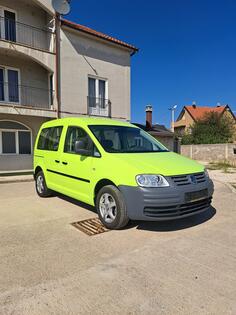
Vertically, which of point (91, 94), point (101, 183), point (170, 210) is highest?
point (91, 94)

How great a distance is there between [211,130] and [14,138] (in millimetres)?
27803

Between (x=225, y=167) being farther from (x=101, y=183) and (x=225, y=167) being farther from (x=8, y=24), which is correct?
(x=8, y=24)

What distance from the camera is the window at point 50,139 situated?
6.58 m

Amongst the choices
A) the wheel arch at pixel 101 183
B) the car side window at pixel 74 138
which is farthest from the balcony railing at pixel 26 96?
the wheel arch at pixel 101 183

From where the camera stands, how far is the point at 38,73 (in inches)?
583

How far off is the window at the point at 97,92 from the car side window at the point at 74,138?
10.3 meters

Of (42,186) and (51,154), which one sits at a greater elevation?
(51,154)

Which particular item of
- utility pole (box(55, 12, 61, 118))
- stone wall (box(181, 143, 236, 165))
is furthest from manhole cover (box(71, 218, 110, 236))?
stone wall (box(181, 143, 236, 165))

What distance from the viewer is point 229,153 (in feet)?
79.6

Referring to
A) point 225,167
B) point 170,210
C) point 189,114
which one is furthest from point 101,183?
point 189,114

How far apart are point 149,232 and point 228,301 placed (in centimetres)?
207

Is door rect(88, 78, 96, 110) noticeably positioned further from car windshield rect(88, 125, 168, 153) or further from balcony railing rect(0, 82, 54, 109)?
car windshield rect(88, 125, 168, 153)

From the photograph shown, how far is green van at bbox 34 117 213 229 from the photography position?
172 inches

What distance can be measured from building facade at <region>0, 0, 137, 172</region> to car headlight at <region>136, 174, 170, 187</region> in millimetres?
10258
